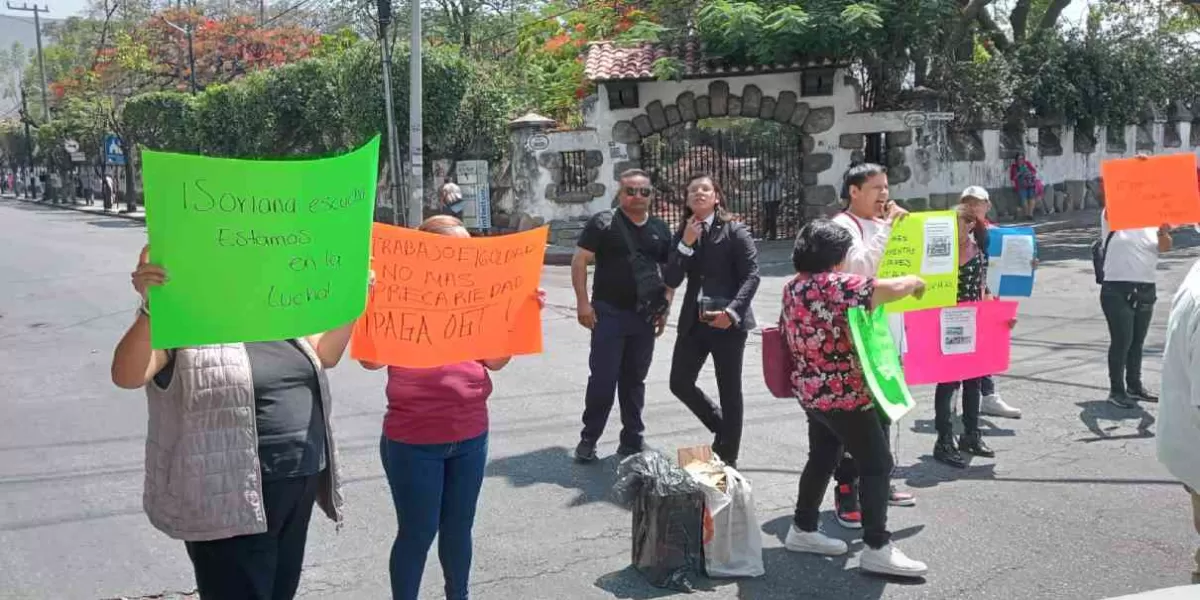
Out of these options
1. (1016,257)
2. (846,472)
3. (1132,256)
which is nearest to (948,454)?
(846,472)

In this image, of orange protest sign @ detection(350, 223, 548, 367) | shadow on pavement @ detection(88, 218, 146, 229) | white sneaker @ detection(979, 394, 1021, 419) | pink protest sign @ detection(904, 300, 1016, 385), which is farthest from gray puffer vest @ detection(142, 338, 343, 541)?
shadow on pavement @ detection(88, 218, 146, 229)

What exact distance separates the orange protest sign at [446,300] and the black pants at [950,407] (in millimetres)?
3104

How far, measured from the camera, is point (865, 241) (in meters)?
5.06

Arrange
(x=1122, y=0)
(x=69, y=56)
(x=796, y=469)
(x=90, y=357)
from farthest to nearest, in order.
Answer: (x=69, y=56), (x=1122, y=0), (x=90, y=357), (x=796, y=469)

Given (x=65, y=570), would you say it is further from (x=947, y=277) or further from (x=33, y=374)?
(x=33, y=374)

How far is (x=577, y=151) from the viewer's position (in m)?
21.3

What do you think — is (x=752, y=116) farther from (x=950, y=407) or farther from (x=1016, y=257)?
(x=950, y=407)

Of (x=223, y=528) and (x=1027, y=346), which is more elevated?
(x=223, y=528)

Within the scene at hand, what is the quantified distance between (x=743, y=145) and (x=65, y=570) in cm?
1766

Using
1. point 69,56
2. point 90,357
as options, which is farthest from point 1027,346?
point 69,56

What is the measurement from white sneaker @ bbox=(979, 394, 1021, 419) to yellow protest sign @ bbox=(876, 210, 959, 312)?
200cm

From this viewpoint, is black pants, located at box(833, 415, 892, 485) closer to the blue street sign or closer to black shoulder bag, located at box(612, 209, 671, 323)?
black shoulder bag, located at box(612, 209, 671, 323)

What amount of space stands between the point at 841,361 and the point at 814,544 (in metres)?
0.92

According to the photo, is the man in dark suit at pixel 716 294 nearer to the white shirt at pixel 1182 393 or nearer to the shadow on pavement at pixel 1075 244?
the white shirt at pixel 1182 393
